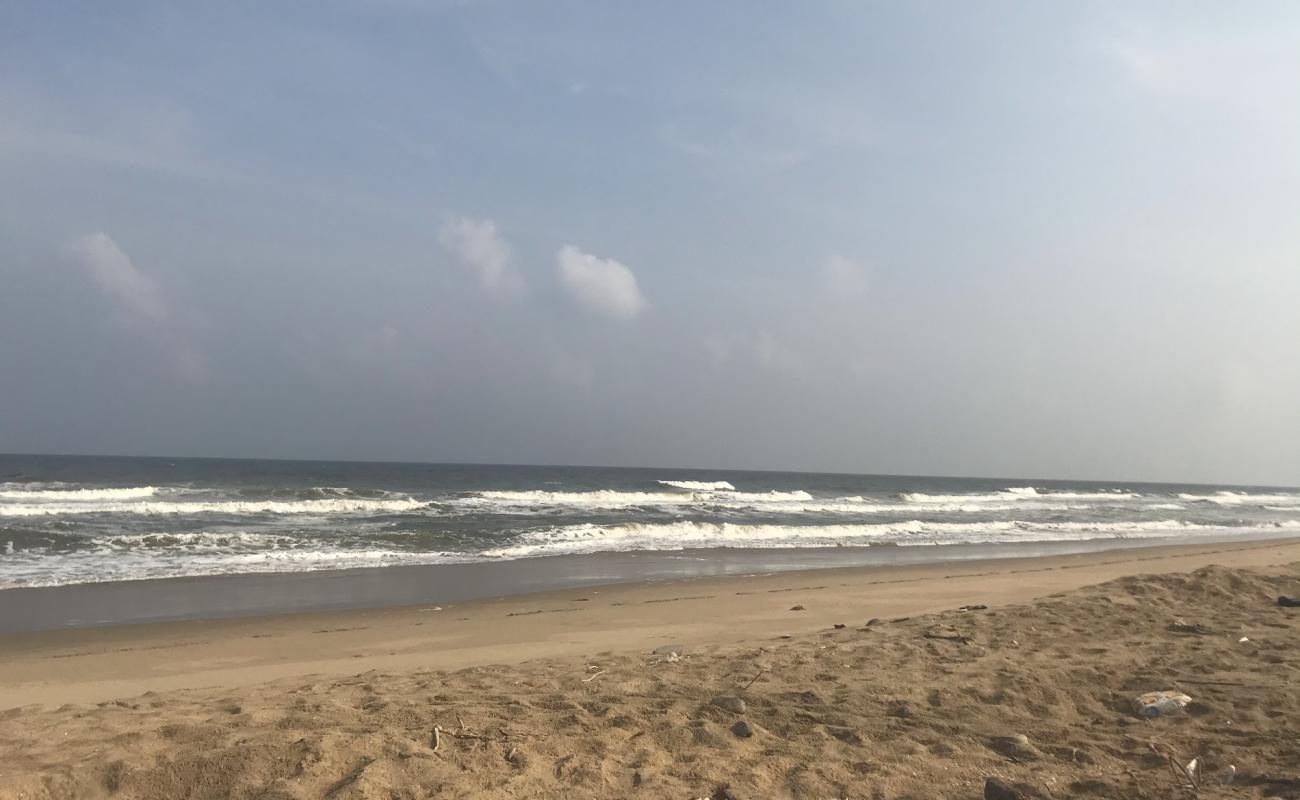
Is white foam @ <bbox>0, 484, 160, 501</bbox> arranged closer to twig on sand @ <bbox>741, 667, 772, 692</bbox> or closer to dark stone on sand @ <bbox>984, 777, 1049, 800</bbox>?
twig on sand @ <bbox>741, 667, 772, 692</bbox>

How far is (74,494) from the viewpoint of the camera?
30578 mm

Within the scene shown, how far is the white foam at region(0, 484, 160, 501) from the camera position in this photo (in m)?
28.3

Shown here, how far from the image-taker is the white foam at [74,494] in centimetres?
2828

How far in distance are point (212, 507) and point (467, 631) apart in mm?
21001

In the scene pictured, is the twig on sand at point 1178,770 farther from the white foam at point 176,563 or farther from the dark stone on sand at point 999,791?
the white foam at point 176,563

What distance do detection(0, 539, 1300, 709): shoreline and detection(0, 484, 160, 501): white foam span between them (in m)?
23.8

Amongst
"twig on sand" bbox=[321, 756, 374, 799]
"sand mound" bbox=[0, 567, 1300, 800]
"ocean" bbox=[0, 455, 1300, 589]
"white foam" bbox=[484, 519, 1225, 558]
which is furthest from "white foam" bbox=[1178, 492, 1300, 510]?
"twig on sand" bbox=[321, 756, 374, 799]

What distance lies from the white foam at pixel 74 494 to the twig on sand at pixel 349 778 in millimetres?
29930

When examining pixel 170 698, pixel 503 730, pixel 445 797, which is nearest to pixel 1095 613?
pixel 503 730

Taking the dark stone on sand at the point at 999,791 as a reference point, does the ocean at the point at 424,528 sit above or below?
below

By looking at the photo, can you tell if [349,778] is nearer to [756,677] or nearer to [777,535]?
[756,677]

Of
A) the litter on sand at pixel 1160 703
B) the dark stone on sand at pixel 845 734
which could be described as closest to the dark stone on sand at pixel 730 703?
the dark stone on sand at pixel 845 734

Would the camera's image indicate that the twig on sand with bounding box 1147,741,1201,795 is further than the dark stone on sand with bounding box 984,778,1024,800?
Yes

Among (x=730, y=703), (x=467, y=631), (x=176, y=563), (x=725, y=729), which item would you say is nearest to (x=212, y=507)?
(x=176, y=563)
